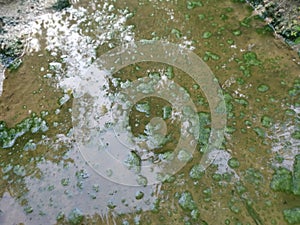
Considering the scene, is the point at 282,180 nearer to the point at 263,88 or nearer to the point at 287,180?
the point at 287,180

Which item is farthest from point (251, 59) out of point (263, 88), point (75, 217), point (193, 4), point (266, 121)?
point (75, 217)

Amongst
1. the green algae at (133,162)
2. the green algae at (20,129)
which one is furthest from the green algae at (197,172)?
the green algae at (20,129)

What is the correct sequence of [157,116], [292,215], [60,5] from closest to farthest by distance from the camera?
[292,215]
[157,116]
[60,5]

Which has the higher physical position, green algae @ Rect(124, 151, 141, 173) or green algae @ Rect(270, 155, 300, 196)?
green algae @ Rect(124, 151, 141, 173)

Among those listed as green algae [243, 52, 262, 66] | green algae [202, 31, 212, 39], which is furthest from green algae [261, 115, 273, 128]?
green algae [202, 31, 212, 39]

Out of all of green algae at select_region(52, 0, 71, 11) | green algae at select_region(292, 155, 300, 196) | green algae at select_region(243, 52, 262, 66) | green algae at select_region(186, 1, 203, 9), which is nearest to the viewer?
green algae at select_region(292, 155, 300, 196)

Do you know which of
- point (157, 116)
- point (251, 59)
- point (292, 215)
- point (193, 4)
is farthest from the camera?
point (193, 4)

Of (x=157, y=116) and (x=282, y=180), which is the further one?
(x=157, y=116)

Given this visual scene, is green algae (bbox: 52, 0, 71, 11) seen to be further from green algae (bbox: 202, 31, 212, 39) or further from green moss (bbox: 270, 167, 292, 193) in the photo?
green moss (bbox: 270, 167, 292, 193)
